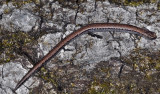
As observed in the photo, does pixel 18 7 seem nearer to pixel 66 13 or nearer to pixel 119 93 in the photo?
pixel 66 13

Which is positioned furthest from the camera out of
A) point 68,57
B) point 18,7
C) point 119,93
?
point 18,7

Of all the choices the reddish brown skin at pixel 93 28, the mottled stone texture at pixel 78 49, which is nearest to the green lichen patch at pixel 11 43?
the mottled stone texture at pixel 78 49

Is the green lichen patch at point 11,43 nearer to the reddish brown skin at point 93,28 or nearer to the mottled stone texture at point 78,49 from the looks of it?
the mottled stone texture at point 78,49

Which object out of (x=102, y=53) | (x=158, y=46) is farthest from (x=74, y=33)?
(x=158, y=46)

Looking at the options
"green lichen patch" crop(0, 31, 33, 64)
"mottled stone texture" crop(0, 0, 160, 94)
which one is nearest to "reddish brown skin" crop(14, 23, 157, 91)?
"mottled stone texture" crop(0, 0, 160, 94)

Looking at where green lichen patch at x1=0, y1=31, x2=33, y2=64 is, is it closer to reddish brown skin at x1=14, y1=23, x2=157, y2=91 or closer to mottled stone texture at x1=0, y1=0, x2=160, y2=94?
mottled stone texture at x1=0, y1=0, x2=160, y2=94

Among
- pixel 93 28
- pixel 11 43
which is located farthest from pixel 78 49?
pixel 11 43

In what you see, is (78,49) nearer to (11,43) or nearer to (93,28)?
(93,28)

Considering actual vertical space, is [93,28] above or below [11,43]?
above

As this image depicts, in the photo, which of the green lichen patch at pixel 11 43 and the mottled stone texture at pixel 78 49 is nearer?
the mottled stone texture at pixel 78 49
